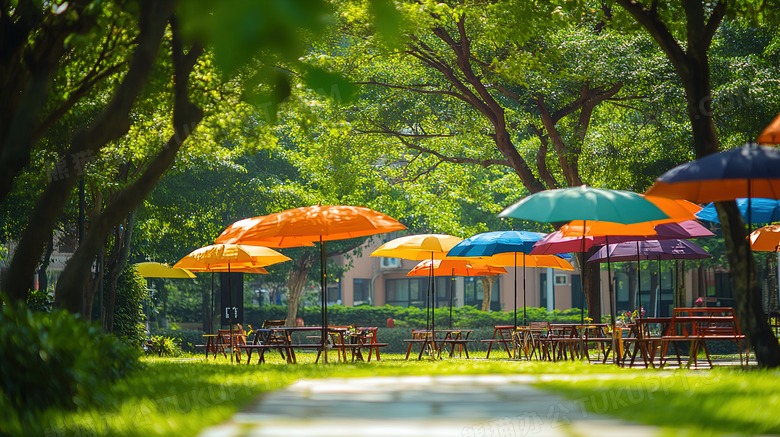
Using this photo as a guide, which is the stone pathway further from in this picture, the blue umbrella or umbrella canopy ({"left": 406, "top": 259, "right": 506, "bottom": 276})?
umbrella canopy ({"left": 406, "top": 259, "right": 506, "bottom": 276})

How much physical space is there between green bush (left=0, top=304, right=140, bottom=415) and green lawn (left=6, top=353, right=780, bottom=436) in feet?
0.61

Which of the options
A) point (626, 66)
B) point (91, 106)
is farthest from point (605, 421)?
point (626, 66)

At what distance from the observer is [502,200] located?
3362 cm

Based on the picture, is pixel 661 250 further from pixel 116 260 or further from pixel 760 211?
pixel 116 260

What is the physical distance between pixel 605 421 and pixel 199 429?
2.37 metres

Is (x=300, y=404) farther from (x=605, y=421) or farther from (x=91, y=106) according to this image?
(x=91, y=106)

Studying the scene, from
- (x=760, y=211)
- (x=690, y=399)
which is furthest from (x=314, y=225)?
(x=760, y=211)

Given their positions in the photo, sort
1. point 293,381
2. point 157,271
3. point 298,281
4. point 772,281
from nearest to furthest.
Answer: point 293,381, point 157,271, point 772,281, point 298,281

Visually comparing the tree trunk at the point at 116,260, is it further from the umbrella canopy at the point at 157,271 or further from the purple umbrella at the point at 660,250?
the purple umbrella at the point at 660,250

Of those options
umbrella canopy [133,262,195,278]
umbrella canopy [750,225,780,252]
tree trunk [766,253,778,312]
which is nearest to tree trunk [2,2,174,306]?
umbrella canopy [750,225,780,252]

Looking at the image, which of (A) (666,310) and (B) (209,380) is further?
(A) (666,310)

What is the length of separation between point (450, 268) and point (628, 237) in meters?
6.67

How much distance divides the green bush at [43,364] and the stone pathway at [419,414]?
4.38ft

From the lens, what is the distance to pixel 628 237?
12.3 meters
